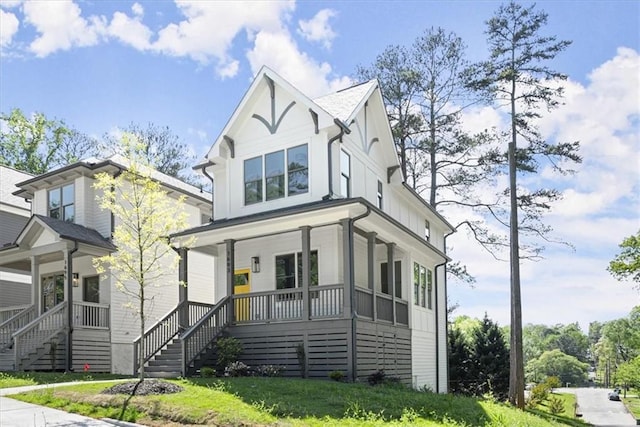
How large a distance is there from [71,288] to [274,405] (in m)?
11.8

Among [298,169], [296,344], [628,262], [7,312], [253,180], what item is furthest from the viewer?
[628,262]

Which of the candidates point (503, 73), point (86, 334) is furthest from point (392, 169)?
point (86, 334)

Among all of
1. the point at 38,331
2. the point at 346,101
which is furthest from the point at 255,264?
the point at 38,331

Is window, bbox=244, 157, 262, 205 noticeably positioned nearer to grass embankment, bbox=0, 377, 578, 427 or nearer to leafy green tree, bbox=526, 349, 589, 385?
grass embankment, bbox=0, 377, 578, 427

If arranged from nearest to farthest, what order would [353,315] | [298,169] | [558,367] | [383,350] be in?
[353,315]
[383,350]
[298,169]
[558,367]

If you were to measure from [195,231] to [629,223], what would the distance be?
21046 mm

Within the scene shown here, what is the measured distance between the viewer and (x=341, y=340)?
610 inches

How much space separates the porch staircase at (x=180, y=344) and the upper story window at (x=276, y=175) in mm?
3262

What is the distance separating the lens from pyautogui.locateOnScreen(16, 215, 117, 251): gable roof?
66.1 feet

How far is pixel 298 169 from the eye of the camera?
1794 cm

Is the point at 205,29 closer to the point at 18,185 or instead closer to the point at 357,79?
the point at 18,185

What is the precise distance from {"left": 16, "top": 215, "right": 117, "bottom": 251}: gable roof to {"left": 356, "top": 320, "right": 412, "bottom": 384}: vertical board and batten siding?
9.68m

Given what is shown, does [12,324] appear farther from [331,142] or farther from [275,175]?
[331,142]

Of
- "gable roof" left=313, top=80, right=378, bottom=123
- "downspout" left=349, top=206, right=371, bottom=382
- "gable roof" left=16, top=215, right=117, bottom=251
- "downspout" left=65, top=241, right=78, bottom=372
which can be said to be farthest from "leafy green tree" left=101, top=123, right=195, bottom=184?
"downspout" left=349, top=206, right=371, bottom=382
